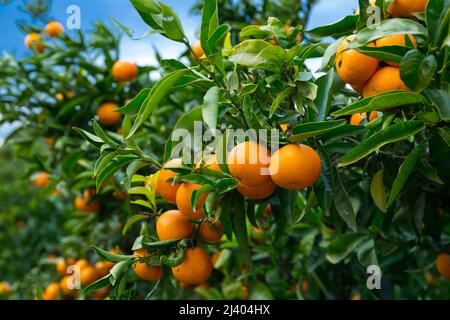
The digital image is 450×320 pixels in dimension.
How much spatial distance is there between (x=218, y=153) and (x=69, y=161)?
924 mm

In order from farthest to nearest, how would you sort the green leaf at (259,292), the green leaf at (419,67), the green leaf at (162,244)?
the green leaf at (259,292) → the green leaf at (162,244) → the green leaf at (419,67)

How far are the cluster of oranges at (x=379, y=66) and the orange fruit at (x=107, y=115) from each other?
38.3 inches

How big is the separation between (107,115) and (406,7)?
105cm

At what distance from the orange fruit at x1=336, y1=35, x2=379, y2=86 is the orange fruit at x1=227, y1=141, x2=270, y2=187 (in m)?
0.17

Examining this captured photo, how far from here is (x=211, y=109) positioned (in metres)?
0.64

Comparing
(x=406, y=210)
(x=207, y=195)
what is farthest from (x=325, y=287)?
(x=207, y=195)

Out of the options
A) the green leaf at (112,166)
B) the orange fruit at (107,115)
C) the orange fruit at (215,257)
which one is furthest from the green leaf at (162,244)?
the orange fruit at (107,115)

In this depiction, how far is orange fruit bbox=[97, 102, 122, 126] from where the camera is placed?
158 cm

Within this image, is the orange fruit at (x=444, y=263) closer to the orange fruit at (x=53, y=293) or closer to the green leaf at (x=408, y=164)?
the green leaf at (x=408, y=164)

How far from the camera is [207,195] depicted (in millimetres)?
774

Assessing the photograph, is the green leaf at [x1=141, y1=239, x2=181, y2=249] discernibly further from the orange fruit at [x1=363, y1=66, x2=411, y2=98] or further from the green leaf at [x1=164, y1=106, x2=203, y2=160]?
the orange fruit at [x1=363, y1=66, x2=411, y2=98]

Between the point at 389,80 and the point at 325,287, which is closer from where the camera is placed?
the point at 389,80

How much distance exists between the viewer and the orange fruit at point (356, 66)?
72cm

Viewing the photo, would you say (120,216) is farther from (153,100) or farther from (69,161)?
(153,100)
